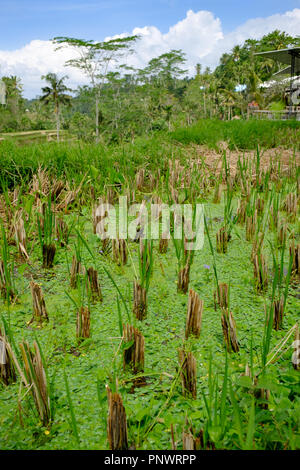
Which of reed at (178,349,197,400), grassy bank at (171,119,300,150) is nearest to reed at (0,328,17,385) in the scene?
reed at (178,349,197,400)

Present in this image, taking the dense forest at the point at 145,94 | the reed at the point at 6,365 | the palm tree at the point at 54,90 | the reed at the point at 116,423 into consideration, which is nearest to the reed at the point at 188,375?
the reed at the point at 116,423

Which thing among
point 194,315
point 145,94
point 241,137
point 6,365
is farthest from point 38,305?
point 145,94

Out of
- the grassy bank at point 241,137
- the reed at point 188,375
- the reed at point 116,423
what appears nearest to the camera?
the reed at point 116,423

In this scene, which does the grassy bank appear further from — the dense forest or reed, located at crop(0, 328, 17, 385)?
the dense forest

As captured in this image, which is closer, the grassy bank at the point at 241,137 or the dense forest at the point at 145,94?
the grassy bank at the point at 241,137

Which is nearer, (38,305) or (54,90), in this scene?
(38,305)

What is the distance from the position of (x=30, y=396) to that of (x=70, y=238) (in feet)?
4.09

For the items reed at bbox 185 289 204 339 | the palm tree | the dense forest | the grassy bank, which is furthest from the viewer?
the palm tree

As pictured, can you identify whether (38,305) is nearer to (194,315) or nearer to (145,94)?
(194,315)

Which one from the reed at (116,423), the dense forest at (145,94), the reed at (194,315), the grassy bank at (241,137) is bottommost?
the reed at (116,423)

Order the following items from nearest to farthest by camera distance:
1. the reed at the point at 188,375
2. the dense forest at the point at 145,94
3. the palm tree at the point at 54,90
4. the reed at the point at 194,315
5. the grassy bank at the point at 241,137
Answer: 1. the reed at the point at 188,375
2. the reed at the point at 194,315
3. the grassy bank at the point at 241,137
4. the dense forest at the point at 145,94
5. the palm tree at the point at 54,90

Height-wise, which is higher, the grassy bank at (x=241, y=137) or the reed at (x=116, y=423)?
the grassy bank at (x=241, y=137)

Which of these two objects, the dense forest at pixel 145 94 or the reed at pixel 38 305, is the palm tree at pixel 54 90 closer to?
the dense forest at pixel 145 94

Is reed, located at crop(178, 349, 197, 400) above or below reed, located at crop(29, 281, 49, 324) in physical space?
below
